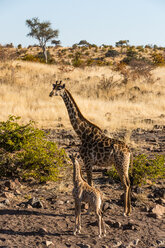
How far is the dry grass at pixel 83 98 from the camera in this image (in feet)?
50.3

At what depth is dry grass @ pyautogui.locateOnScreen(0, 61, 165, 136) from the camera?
15.3m

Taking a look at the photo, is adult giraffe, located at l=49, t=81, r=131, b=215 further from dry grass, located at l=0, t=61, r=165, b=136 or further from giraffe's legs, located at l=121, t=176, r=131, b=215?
dry grass, located at l=0, t=61, r=165, b=136

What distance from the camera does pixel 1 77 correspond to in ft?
76.8

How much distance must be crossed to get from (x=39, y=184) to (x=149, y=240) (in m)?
3.17

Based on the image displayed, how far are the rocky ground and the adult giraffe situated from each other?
513 mm

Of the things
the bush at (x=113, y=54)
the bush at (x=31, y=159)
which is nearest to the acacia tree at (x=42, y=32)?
the bush at (x=113, y=54)

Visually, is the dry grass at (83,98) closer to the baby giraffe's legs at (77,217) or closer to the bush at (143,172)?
the bush at (143,172)

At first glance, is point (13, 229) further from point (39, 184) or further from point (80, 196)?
point (39, 184)

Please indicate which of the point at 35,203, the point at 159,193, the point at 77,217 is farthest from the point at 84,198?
the point at 159,193

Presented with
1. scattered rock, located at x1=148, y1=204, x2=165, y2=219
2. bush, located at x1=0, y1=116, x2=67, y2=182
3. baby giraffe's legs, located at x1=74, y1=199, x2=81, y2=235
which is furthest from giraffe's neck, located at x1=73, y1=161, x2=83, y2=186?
bush, located at x1=0, y1=116, x2=67, y2=182

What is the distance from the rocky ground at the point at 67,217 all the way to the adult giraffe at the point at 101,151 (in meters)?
0.51

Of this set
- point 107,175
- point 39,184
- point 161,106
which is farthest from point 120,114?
point 39,184

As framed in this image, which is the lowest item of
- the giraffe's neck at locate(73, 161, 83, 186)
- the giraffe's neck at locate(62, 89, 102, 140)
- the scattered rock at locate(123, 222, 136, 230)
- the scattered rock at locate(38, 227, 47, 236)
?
the scattered rock at locate(123, 222, 136, 230)

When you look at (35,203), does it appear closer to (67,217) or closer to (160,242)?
(67,217)
